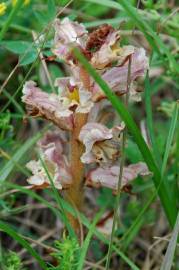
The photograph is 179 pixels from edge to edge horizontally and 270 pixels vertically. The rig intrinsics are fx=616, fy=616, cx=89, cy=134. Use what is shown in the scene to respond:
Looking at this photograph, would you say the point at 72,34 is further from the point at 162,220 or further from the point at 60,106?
the point at 162,220

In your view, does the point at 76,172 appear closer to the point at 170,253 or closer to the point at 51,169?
the point at 51,169

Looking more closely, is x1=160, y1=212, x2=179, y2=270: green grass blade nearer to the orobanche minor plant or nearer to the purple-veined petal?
the orobanche minor plant

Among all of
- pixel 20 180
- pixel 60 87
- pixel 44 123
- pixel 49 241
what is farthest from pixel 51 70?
pixel 60 87

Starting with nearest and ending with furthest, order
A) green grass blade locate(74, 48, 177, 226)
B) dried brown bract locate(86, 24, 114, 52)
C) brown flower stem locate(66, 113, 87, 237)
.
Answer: green grass blade locate(74, 48, 177, 226) < dried brown bract locate(86, 24, 114, 52) < brown flower stem locate(66, 113, 87, 237)

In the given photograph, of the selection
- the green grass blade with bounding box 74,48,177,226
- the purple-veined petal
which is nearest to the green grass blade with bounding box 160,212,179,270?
the green grass blade with bounding box 74,48,177,226

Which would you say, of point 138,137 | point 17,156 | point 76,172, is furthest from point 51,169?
point 138,137

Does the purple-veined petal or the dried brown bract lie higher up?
the dried brown bract

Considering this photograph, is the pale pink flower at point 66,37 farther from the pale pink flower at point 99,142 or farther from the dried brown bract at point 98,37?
the pale pink flower at point 99,142
